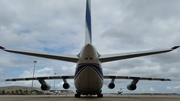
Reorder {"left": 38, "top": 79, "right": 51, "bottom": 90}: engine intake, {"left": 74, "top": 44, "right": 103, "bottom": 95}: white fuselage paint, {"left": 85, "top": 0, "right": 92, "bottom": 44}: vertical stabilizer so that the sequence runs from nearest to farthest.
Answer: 1. {"left": 74, "top": 44, "right": 103, "bottom": 95}: white fuselage paint
2. {"left": 85, "top": 0, "right": 92, "bottom": 44}: vertical stabilizer
3. {"left": 38, "top": 79, "right": 51, "bottom": 90}: engine intake

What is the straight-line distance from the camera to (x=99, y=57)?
620 inches

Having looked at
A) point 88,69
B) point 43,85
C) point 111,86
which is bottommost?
point 111,86

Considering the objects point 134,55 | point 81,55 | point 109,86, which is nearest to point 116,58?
point 134,55

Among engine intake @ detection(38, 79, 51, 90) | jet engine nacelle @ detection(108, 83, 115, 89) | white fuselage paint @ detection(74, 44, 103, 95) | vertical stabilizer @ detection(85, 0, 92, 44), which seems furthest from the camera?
jet engine nacelle @ detection(108, 83, 115, 89)

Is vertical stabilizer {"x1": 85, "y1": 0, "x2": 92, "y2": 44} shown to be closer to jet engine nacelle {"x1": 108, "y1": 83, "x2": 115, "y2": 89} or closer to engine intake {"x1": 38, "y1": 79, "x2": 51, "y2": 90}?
jet engine nacelle {"x1": 108, "y1": 83, "x2": 115, "y2": 89}

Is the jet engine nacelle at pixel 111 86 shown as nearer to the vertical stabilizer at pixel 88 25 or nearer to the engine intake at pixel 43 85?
the engine intake at pixel 43 85

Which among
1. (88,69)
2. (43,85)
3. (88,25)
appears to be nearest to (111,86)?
(43,85)

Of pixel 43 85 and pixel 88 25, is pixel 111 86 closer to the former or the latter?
pixel 43 85

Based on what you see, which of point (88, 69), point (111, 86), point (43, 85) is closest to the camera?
point (88, 69)

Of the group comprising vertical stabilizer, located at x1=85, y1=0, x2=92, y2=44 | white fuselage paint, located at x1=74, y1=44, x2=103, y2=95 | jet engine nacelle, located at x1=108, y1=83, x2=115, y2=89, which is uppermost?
vertical stabilizer, located at x1=85, y1=0, x2=92, y2=44

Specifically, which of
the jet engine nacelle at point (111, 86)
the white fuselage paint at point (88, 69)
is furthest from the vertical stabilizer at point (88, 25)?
the jet engine nacelle at point (111, 86)

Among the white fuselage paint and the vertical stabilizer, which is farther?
the vertical stabilizer

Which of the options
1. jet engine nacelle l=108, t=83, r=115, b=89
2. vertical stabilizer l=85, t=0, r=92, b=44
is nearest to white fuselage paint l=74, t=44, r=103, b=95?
vertical stabilizer l=85, t=0, r=92, b=44

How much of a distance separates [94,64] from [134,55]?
3.38 metres
